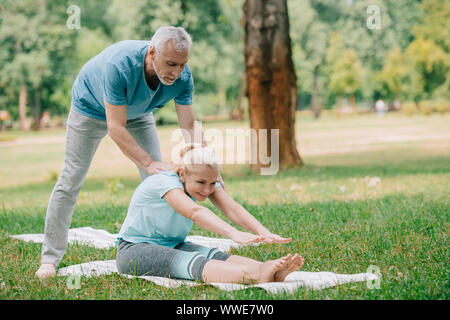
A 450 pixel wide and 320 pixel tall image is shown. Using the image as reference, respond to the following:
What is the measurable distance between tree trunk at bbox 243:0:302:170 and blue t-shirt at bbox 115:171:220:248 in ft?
20.1

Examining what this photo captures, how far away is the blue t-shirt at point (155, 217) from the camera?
3.17 meters

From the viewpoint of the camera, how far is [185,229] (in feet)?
11.0

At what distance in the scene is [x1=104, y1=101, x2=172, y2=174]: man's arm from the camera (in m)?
3.23

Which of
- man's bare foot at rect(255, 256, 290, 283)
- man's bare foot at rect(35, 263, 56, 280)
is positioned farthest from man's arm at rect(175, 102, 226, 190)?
man's bare foot at rect(35, 263, 56, 280)

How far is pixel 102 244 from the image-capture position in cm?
442

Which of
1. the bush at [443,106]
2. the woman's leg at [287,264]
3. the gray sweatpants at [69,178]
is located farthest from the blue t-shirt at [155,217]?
the bush at [443,106]

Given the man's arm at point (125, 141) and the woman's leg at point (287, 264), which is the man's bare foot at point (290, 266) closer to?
the woman's leg at point (287, 264)

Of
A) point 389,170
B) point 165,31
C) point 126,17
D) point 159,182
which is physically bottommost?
point 389,170

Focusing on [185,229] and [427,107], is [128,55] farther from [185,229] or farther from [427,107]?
[427,107]
